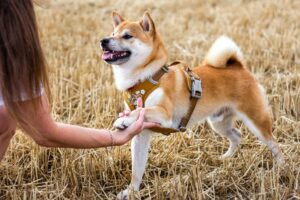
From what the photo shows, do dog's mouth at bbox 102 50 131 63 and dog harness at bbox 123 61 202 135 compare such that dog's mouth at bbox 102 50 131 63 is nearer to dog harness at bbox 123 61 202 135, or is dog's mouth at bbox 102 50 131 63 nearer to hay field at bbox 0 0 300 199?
dog harness at bbox 123 61 202 135

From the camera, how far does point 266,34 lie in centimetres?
571

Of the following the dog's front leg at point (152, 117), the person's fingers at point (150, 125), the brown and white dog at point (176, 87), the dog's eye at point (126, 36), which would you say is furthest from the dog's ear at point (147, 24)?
the person's fingers at point (150, 125)

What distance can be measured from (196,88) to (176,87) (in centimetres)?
13

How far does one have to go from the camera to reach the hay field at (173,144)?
276 cm

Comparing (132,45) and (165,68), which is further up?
(132,45)

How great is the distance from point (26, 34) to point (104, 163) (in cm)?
118

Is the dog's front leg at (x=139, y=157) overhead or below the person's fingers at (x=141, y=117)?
below

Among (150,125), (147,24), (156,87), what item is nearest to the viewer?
(150,125)

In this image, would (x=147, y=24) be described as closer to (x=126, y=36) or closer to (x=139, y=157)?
(x=126, y=36)

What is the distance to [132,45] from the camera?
2.83m

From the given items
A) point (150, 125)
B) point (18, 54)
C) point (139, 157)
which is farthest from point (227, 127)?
point (18, 54)

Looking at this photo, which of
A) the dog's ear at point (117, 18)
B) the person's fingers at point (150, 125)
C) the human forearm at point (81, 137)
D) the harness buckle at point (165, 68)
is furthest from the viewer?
the dog's ear at point (117, 18)

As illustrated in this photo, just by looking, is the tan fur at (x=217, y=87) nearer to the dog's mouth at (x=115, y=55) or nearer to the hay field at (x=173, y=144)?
the dog's mouth at (x=115, y=55)

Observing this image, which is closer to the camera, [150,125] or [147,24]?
[150,125]
